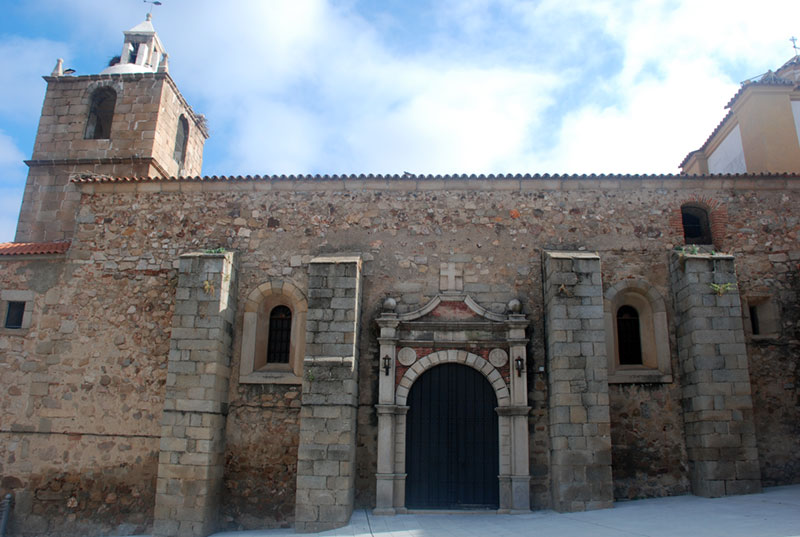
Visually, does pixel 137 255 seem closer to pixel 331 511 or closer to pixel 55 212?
pixel 55 212

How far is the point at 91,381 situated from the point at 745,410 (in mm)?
11872

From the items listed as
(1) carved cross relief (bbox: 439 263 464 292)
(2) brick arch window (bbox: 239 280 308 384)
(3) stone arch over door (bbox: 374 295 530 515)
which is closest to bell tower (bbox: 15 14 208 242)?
(2) brick arch window (bbox: 239 280 308 384)

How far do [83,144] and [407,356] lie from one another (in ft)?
35.5

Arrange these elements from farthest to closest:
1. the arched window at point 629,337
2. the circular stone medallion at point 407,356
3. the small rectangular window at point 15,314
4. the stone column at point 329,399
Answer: the small rectangular window at point 15,314
the arched window at point 629,337
the circular stone medallion at point 407,356
the stone column at point 329,399

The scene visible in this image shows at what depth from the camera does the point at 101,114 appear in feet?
54.2

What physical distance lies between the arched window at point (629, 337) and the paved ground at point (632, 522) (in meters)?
2.52

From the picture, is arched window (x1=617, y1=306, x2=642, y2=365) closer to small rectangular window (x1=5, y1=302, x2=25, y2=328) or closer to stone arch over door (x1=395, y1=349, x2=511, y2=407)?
stone arch over door (x1=395, y1=349, x2=511, y2=407)

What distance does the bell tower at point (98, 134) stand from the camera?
14789mm

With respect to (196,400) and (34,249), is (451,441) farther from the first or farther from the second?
(34,249)

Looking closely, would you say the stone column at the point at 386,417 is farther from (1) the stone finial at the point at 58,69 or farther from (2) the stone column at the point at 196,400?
(1) the stone finial at the point at 58,69

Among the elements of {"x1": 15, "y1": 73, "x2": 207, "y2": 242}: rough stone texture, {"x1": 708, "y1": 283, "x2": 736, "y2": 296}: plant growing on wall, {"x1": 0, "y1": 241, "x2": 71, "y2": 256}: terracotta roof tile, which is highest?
{"x1": 15, "y1": 73, "x2": 207, "y2": 242}: rough stone texture

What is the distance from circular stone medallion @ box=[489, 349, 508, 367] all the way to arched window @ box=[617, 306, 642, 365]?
232 centimetres

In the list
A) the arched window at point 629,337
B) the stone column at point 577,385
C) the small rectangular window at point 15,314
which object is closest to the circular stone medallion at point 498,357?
the stone column at point 577,385

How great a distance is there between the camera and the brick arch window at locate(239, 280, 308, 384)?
36.2 ft
